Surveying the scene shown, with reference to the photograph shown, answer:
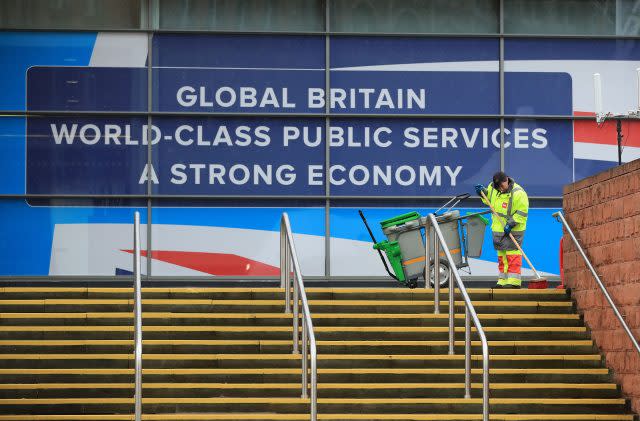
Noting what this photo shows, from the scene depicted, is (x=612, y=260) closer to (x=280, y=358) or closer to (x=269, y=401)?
(x=280, y=358)

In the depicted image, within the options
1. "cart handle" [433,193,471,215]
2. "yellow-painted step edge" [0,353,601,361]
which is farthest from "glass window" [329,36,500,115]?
"yellow-painted step edge" [0,353,601,361]

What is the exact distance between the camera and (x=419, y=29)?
802 inches

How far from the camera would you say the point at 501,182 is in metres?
17.1

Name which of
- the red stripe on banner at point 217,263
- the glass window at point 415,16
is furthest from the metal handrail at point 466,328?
the glass window at point 415,16

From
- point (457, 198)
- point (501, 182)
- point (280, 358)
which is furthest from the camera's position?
point (457, 198)

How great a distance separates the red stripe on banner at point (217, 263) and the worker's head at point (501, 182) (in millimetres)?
3877

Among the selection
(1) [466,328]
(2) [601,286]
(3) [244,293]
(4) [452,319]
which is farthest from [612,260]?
(3) [244,293]

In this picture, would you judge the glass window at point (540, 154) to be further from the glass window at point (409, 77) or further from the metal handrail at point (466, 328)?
the metal handrail at point (466, 328)

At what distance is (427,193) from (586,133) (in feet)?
7.66

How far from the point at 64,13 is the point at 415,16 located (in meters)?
4.73

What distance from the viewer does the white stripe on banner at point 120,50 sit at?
1997 cm

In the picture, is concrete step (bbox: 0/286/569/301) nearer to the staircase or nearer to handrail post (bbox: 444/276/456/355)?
the staircase

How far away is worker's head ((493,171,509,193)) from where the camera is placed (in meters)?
17.1

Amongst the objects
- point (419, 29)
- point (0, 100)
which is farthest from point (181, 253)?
point (419, 29)
